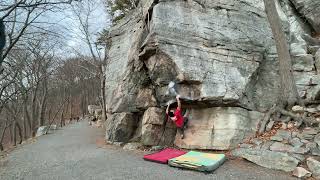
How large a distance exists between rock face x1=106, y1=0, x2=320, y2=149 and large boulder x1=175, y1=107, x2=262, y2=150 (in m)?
0.03

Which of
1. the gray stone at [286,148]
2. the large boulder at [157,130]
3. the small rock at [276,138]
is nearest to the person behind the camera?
the gray stone at [286,148]

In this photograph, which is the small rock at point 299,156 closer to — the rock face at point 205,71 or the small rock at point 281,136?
the small rock at point 281,136

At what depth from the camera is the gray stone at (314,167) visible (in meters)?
7.86

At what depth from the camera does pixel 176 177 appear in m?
7.93

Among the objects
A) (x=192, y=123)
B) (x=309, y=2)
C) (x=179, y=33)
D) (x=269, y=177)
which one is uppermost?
(x=309, y=2)

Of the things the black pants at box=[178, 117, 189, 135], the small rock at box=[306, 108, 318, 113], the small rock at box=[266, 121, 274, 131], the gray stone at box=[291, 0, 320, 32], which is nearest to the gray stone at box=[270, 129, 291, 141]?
the small rock at box=[266, 121, 274, 131]

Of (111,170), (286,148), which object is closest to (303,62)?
(286,148)

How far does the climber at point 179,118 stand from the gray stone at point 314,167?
14.0 ft

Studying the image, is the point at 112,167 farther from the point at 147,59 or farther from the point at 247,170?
the point at 147,59

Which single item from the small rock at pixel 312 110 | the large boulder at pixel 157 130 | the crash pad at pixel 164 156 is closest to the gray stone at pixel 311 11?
the small rock at pixel 312 110

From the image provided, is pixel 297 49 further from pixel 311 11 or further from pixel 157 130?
pixel 157 130

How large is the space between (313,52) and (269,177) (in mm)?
6989

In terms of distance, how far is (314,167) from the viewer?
7992 mm

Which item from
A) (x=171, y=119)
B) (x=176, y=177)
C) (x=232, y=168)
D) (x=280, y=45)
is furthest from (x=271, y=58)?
(x=176, y=177)
